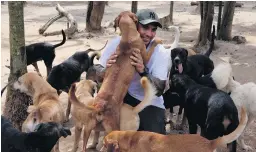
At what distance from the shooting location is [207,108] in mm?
5195

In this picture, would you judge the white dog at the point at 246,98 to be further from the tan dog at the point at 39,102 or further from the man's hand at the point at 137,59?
the tan dog at the point at 39,102

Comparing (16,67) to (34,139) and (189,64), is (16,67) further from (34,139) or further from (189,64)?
(189,64)

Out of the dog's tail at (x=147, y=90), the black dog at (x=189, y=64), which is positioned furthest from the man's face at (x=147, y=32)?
the black dog at (x=189, y=64)

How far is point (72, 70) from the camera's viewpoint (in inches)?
285

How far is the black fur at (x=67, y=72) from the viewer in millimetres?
7098

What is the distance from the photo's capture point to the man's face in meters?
4.45

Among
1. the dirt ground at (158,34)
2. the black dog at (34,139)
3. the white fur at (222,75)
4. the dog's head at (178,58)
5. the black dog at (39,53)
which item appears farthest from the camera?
the dirt ground at (158,34)

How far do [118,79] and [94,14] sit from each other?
1147 centimetres

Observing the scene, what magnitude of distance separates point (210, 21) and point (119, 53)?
28.8 feet

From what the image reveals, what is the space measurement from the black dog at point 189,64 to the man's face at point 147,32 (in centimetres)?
203

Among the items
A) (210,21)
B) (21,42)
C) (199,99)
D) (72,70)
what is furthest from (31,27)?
(199,99)

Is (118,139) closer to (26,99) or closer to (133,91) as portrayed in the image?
(133,91)

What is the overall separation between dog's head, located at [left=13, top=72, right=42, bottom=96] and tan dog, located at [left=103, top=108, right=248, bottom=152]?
6.54ft

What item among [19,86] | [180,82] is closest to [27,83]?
[19,86]
